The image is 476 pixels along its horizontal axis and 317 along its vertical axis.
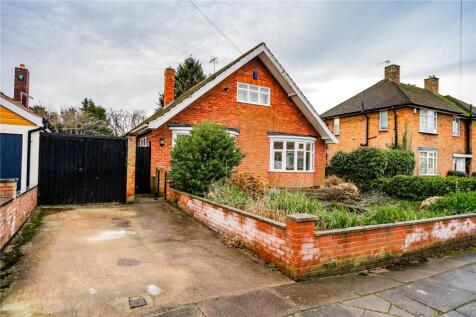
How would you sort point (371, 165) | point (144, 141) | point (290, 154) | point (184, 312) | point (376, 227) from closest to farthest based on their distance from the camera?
1. point (184, 312)
2. point (376, 227)
3. point (144, 141)
4. point (290, 154)
5. point (371, 165)

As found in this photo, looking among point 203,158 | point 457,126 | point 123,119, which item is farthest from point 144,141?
point 457,126

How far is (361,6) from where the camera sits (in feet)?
33.1

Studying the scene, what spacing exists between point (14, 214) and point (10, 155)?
364 cm

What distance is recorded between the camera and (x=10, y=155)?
852 centimetres

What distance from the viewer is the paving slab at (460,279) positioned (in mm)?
4621

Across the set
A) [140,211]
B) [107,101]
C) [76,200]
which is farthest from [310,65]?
[107,101]

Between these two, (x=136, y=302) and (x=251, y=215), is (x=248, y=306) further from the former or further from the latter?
(x=251, y=215)

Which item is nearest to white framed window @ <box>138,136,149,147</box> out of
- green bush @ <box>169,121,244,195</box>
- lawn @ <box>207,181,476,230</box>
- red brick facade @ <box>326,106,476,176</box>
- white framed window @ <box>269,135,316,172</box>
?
green bush @ <box>169,121,244,195</box>

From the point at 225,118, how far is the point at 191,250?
8915 millimetres

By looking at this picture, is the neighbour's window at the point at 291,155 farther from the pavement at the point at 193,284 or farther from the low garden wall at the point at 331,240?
the pavement at the point at 193,284

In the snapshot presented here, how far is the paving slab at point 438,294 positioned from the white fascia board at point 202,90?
976cm

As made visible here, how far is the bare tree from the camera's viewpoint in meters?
34.8

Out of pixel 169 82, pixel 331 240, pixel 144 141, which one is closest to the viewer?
pixel 331 240

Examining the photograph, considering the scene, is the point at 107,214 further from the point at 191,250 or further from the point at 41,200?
the point at 191,250
